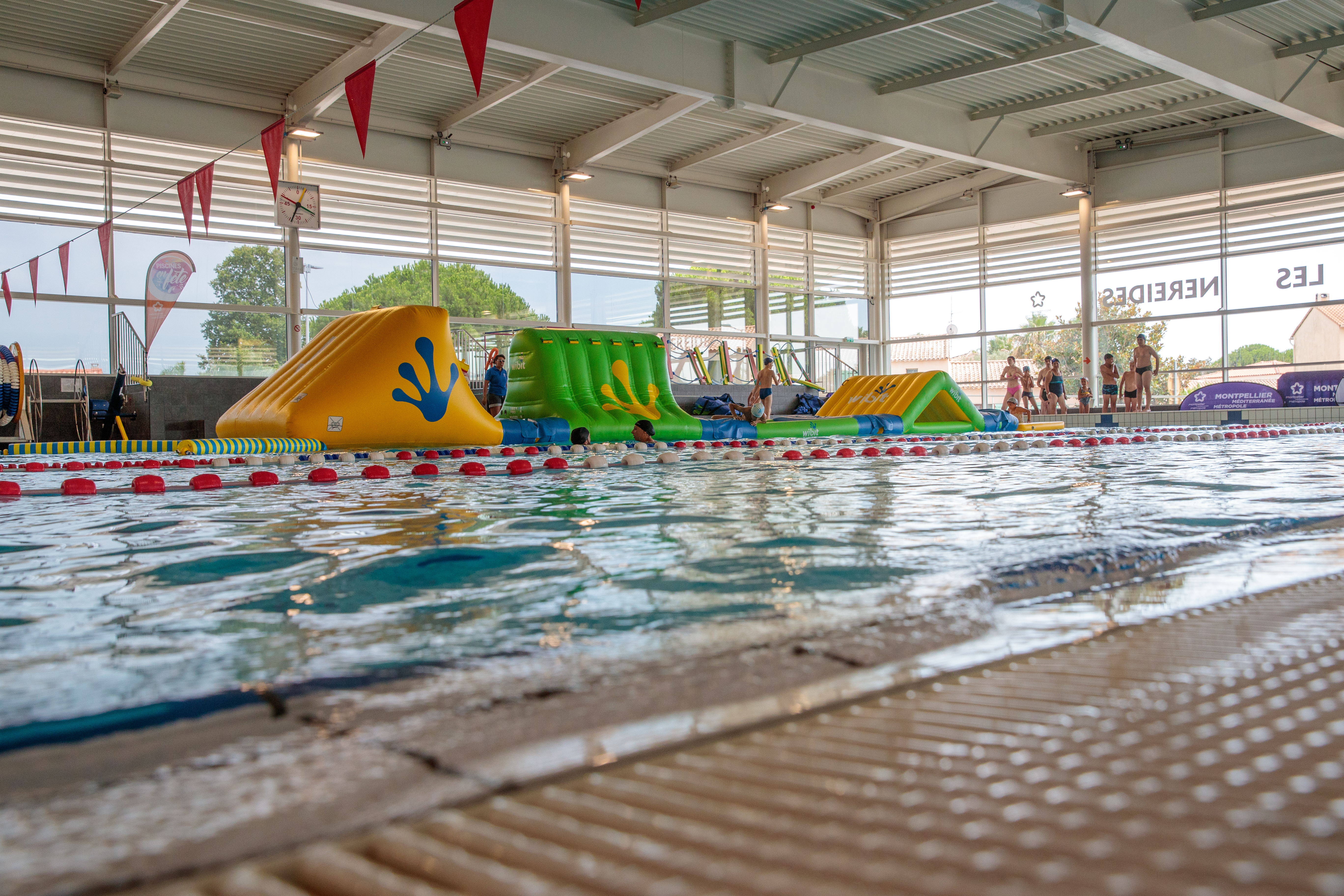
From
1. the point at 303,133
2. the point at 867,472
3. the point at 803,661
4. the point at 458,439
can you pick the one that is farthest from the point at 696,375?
the point at 803,661

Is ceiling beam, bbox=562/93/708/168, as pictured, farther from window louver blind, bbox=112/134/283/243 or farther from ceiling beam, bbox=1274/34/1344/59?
ceiling beam, bbox=1274/34/1344/59

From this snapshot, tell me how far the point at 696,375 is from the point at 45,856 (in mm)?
17930

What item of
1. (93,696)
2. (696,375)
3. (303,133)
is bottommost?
(93,696)

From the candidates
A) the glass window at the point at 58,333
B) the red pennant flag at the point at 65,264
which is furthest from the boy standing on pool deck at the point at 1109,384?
the red pennant flag at the point at 65,264

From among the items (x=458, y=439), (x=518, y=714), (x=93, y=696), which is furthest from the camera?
(x=458, y=439)

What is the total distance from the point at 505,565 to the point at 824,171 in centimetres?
1759

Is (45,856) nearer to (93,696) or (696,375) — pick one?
(93,696)

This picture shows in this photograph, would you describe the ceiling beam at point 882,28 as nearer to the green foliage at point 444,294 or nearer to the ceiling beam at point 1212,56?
the ceiling beam at point 1212,56

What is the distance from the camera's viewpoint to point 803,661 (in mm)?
1187

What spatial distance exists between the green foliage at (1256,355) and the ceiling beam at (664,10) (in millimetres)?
12305

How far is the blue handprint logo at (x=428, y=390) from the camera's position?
7855 mm

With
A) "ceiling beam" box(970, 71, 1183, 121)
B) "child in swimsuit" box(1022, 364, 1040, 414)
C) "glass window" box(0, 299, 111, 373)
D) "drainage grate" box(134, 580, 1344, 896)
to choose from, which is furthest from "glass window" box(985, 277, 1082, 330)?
"drainage grate" box(134, 580, 1344, 896)

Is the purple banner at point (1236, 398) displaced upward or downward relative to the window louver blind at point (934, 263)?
downward

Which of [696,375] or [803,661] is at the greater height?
[696,375]
